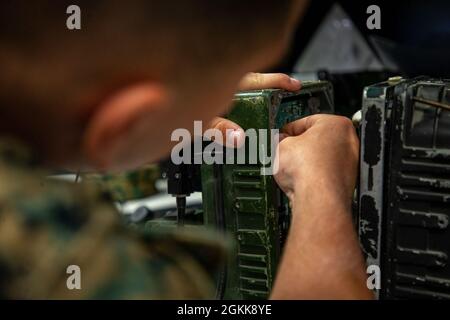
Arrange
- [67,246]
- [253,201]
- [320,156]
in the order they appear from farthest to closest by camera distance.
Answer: [253,201], [320,156], [67,246]

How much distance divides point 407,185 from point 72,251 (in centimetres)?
95

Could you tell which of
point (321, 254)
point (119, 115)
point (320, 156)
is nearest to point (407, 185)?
point (320, 156)

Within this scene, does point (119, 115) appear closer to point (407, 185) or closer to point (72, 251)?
point (72, 251)

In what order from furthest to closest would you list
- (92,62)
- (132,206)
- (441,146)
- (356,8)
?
1. (356,8)
2. (132,206)
3. (441,146)
4. (92,62)

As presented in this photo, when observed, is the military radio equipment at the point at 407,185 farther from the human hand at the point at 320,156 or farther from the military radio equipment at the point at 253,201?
the military radio equipment at the point at 253,201

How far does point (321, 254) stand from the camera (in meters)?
0.87

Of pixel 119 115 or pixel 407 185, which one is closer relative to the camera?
pixel 119 115

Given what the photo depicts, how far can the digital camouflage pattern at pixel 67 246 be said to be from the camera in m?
0.40

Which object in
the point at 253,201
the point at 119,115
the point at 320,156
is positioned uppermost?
the point at 119,115

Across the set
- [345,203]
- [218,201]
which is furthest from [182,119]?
[218,201]

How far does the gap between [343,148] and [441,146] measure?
212mm

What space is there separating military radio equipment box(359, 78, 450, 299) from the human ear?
2.85ft

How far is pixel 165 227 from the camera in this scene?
178 cm

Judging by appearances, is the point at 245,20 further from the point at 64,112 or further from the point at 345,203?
the point at 345,203
